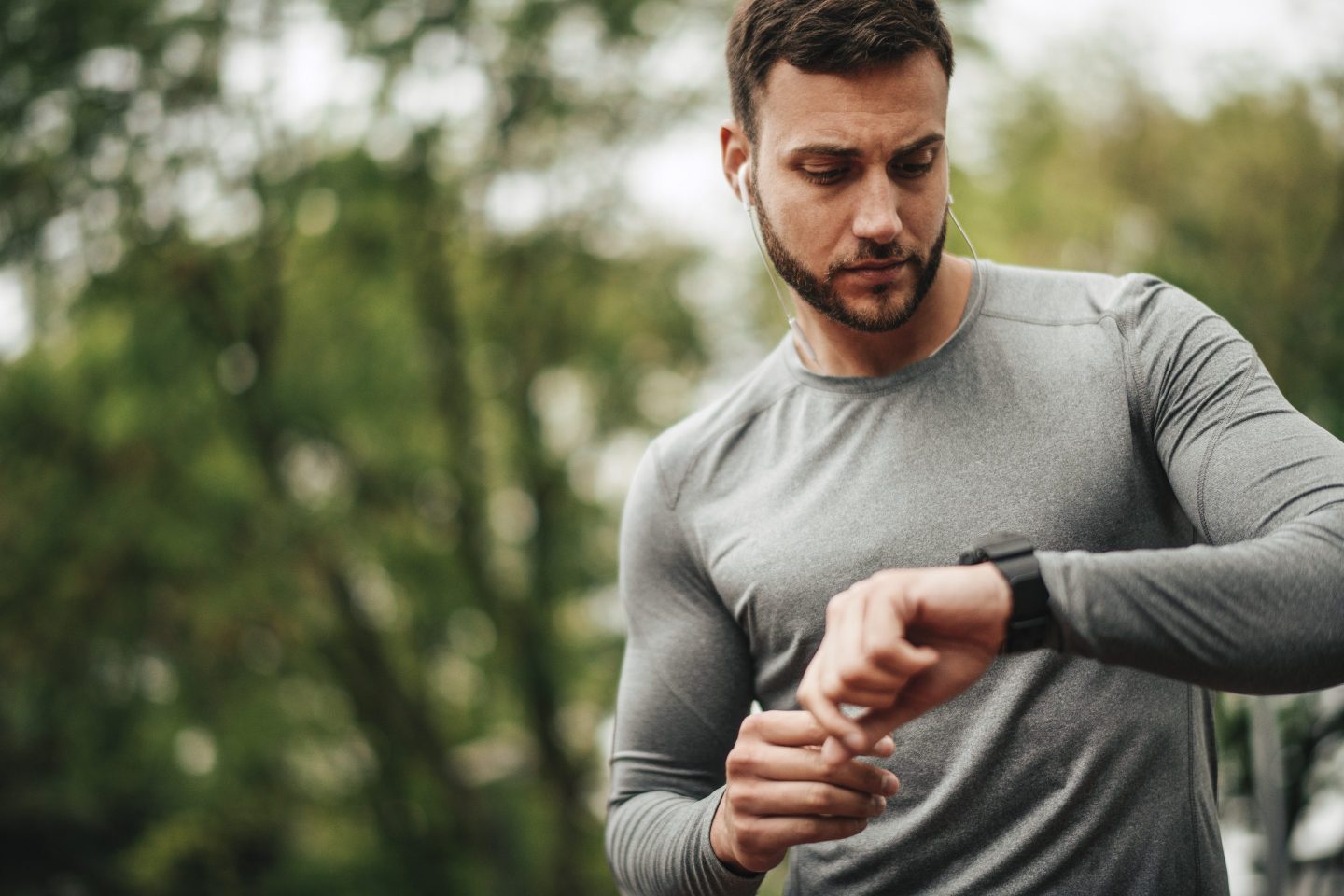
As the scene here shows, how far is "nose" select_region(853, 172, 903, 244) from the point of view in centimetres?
182

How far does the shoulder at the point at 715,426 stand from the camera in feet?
7.04

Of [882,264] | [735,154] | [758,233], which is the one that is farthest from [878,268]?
[735,154]

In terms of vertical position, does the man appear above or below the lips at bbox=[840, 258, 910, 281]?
A: below

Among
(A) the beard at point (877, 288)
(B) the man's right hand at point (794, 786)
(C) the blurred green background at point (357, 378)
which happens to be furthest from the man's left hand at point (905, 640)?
(C) the blurred green background at point (357, 378)

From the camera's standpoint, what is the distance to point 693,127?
8.92 metres

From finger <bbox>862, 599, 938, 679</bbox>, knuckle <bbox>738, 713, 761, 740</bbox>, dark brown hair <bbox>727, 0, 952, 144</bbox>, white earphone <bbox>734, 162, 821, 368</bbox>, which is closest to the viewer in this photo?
finger <bbox>862, 599, 938, 679</bbox>

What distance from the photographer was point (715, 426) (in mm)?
2172

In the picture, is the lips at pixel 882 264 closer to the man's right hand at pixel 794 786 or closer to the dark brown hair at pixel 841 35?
the dark brown hair at pixel 841 35

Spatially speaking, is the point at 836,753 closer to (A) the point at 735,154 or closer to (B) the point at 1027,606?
(B) the point at 1027,606

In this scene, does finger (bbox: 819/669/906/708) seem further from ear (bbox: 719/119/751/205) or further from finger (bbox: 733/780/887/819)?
ear (bbox: 719/119/751/205)

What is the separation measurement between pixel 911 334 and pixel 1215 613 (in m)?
0.80

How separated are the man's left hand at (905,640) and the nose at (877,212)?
638 millimetres

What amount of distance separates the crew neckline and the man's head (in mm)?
93

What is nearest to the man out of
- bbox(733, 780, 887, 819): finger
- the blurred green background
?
bbox(733, 780, 887, 819): finger
